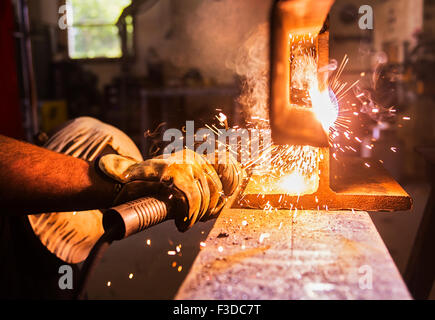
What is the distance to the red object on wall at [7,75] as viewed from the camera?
12.3 feet

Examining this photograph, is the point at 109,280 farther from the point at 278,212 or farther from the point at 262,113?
the point at 278,212

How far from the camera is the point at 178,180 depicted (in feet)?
3.62

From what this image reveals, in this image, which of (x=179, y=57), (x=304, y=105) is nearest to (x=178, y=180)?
(x=304, y=105)

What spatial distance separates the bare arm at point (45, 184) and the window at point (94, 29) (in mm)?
7995

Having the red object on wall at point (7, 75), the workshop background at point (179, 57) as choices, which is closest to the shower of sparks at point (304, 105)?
the red object on wall at point (7, 75)

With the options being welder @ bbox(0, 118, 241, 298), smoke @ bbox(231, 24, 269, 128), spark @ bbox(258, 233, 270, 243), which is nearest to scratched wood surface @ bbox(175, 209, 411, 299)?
spark @ bbox(258, 233, 270, 243)

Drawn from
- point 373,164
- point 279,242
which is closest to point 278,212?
point 279,242

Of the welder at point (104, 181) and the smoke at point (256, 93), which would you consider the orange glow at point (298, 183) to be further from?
the smoke at point (256, 93)

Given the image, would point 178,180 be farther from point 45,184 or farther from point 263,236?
point 45,184

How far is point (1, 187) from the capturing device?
3.92 ft

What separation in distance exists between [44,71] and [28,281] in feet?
25.1

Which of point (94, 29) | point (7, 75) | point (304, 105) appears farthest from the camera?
point (94, 29)

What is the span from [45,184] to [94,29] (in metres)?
8.48

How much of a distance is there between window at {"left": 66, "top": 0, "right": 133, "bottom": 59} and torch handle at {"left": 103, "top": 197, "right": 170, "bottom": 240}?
8376mm
